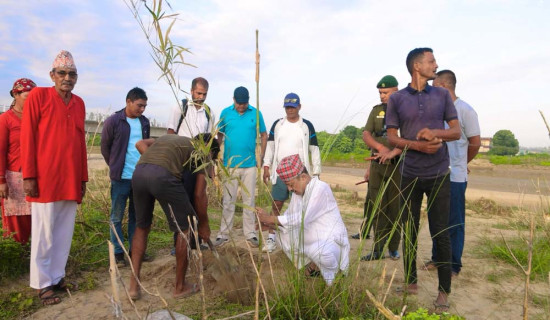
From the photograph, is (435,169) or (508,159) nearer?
(435,169)

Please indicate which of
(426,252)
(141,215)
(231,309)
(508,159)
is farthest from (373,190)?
(508,159)

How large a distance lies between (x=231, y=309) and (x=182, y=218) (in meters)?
0.80

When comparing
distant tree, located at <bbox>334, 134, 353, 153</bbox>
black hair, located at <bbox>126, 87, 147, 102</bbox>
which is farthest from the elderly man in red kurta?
distant tree, located at <bbox>334, 134, 353, 153</bbox>

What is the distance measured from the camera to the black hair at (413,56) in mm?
2869

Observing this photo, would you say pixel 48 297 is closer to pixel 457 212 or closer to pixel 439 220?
pixel 439 220

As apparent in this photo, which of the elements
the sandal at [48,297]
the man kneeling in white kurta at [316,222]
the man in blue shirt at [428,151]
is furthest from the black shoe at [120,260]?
the man in blue shirt at [428,151]

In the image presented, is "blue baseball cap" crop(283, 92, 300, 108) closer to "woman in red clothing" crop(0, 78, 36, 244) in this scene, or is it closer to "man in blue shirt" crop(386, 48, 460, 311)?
"man in blue shirt" crop(386, 48, 460, 311)

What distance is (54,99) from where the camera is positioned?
301cm

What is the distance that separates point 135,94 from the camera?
3.93m

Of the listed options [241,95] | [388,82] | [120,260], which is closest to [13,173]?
[120,260]

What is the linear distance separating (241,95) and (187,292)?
2383 millimetres

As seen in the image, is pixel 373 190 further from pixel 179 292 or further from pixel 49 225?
pixel 49 225

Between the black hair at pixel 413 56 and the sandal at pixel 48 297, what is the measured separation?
3435mm

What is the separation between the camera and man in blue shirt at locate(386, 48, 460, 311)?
2742 mm
